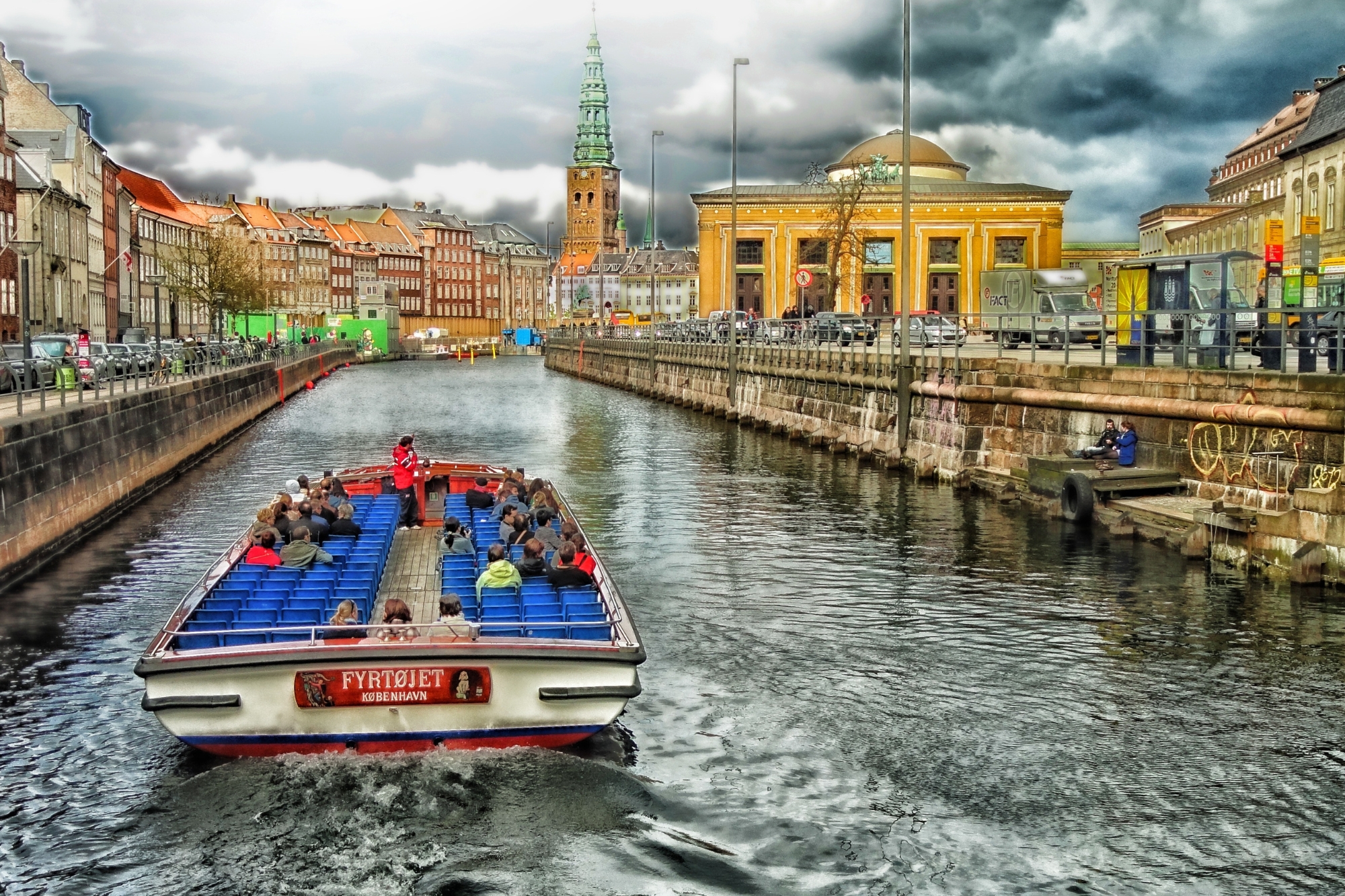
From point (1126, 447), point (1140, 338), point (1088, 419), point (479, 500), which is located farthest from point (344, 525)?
point (1140, 338)

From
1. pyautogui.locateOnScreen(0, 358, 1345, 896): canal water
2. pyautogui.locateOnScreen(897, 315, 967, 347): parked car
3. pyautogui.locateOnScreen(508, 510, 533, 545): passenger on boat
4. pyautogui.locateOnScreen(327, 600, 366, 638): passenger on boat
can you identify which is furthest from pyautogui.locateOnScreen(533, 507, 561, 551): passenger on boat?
pyautogui.locateOnScreen(897, 315, 967, 347): parked car

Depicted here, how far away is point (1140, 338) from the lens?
3281 cm

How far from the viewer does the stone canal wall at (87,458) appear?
78.9ft

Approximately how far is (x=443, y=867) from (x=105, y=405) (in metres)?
23.3

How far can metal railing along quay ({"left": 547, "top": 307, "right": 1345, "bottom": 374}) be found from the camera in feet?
89.2

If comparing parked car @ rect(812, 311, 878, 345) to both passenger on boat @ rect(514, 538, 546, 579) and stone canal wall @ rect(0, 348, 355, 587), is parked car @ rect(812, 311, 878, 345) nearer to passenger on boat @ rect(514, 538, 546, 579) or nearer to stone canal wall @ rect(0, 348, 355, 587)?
stone canal wall @ rect(0, 348, 355, 587)

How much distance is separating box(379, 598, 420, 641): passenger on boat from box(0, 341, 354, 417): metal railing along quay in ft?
45.4

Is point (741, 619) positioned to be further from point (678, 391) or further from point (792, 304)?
point (792, 304)

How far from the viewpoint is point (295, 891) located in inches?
453

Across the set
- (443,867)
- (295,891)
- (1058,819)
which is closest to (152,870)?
(295,891)

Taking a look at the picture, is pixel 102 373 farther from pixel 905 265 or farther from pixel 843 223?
pixel 843 223

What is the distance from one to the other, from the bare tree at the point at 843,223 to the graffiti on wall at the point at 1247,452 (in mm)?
63494

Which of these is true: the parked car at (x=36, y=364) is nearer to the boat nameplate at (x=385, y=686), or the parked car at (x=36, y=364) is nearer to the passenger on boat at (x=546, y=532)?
the passenger on boat at (x=546, y=532)

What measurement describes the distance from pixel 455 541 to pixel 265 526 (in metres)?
2.36
